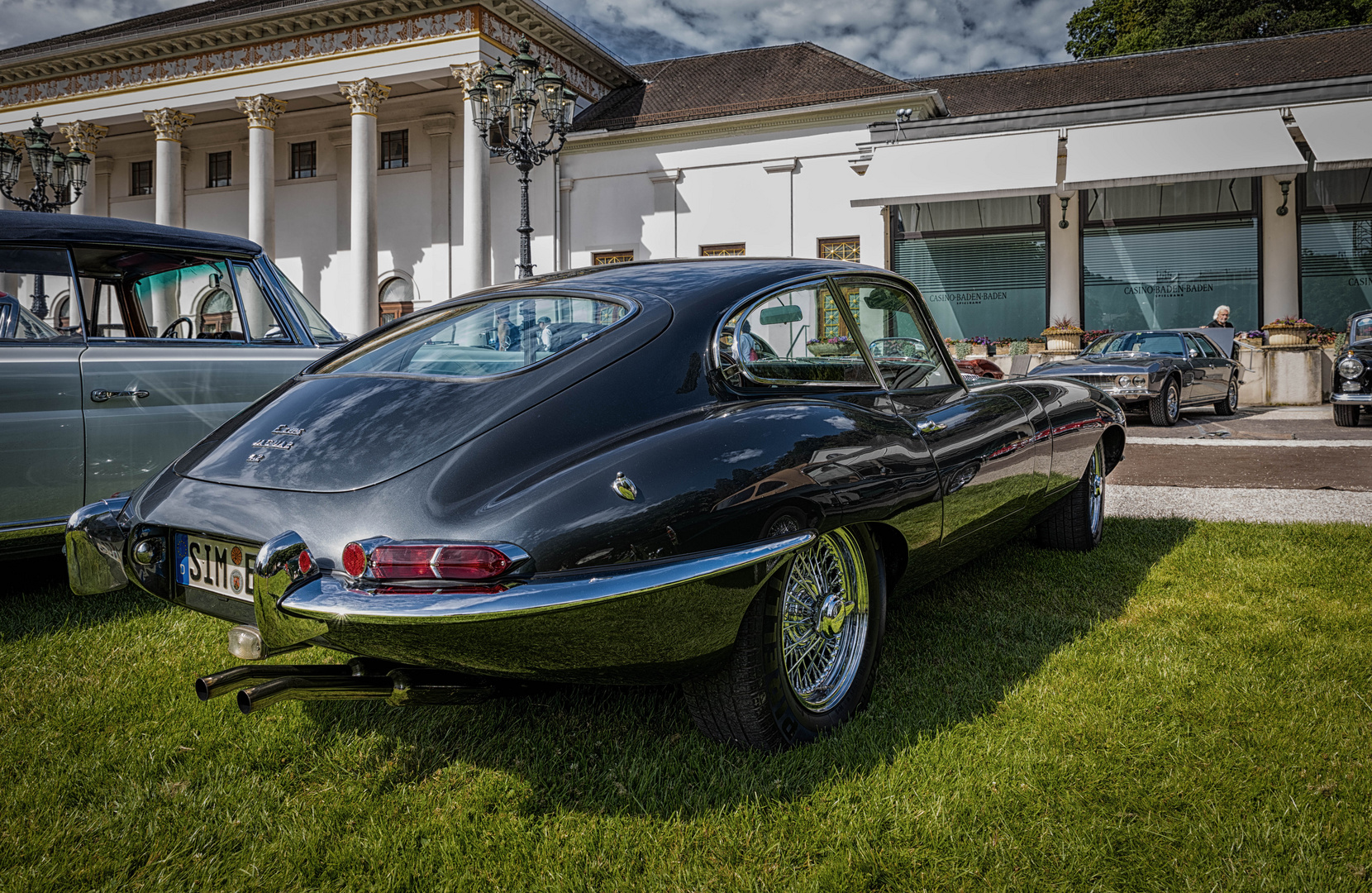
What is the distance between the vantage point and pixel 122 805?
2.21m

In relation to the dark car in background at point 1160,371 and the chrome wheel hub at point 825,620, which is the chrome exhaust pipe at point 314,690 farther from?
the dark car in background at point 1160,371

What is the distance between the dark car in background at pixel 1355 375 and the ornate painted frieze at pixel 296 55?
19631 mm

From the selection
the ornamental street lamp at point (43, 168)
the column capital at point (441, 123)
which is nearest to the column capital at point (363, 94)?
the column capital at point (441, 123)

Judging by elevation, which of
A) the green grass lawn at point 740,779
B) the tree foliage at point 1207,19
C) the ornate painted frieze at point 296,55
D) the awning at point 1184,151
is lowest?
the green grass lawn at point 740,779

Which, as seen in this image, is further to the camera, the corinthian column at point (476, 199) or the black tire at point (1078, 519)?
the corinthian column at point (476, 199)

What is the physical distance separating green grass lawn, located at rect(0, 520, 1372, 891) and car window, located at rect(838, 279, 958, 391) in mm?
781

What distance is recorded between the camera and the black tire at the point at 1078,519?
15.1ft

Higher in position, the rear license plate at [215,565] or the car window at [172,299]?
the car window at [172,299]

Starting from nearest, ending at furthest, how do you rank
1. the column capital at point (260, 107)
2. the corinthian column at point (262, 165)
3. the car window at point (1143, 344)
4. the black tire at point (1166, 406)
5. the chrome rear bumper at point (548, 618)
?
the chrome rear bumper at point (548, 618)
the black tire at point (1166, 406)
the car window at point (1143, 344)
the corinthian column at point (262, 165)
the column capital at point (260, 107)

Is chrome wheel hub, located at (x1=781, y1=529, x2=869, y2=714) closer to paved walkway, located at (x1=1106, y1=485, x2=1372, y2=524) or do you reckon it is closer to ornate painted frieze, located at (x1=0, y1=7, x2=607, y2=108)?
paved walkway, located at (x1=1106, y1=485, x2=1372, y2=524)

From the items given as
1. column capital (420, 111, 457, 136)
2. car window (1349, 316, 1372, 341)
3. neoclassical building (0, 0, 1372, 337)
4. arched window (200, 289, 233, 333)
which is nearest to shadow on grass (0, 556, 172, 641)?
arched window (200, 289, 233, 333)

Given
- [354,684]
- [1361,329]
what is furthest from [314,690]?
[1361,329]

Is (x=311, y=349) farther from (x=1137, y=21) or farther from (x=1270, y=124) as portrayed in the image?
(x=1137, y=21)

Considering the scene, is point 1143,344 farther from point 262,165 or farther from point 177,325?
point 262,165
